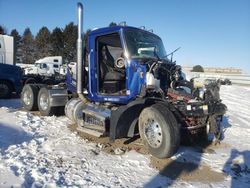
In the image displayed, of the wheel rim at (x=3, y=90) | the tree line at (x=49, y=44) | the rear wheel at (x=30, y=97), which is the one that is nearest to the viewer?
the rear wheel at (x=30, y=97)

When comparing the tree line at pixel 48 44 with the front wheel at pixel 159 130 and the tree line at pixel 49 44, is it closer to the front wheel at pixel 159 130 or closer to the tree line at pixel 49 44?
the tree line at pixel 49 44

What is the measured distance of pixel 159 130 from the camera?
6.09m

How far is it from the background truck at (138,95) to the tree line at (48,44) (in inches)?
1582

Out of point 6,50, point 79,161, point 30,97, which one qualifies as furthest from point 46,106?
point 6,50

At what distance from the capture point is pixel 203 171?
5.66 meters

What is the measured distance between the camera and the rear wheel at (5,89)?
14.1m

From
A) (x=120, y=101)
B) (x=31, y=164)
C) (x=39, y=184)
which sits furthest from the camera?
(x=120, y=101)

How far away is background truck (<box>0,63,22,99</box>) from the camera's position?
46.2 feet

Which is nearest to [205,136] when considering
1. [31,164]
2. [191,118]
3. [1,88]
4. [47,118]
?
[191,118]

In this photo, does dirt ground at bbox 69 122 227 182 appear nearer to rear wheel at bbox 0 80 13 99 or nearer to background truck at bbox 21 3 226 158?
background truck at bbox 21 3 226 158

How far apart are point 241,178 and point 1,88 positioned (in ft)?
38.4

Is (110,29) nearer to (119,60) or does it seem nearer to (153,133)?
(119,60)

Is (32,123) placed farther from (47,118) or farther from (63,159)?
(63,159)

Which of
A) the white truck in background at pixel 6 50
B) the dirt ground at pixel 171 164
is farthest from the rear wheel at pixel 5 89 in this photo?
the dirt ground at pixel 171 164
